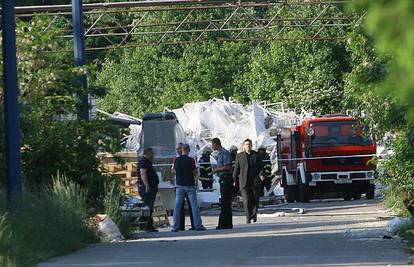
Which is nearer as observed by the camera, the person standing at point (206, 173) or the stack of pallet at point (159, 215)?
the stack of pallet at point (159, 215)

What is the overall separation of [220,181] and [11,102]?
7.21 metres

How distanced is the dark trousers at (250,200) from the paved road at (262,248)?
804mm

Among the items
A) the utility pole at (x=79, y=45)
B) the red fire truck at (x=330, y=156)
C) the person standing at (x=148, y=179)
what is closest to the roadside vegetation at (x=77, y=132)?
the utility pole at (x=79, y=45)

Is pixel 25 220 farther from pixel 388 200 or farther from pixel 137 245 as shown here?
pixel 388 200

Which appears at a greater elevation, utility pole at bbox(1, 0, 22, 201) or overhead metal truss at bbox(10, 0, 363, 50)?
overhead metal truss at bbox(10, 0, 363, 50)

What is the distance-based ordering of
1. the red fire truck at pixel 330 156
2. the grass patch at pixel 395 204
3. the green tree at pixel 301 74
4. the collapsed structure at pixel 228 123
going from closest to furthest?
the grass patch at pixel 395 204 → the red fire truck at pixel 330 156 → the collapsed structure at pixel 228 123 → the green tree at pixel 301 74

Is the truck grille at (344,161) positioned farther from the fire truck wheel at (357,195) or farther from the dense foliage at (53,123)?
the dense foliage at (53,123)

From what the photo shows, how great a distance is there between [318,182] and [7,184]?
63.9 ft

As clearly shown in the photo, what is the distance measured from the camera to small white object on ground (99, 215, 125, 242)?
17188 millimetres

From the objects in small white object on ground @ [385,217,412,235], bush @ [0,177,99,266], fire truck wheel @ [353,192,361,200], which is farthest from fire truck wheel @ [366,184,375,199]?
bush @ [0,177,99,266]

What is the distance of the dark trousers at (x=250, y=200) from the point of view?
21.9 m

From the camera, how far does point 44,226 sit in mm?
13984

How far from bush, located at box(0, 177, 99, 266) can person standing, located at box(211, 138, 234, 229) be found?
389 cm

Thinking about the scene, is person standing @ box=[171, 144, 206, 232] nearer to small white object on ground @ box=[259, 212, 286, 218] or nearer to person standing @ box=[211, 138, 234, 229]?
person standing @ box=[211, 138, 234, 229]
